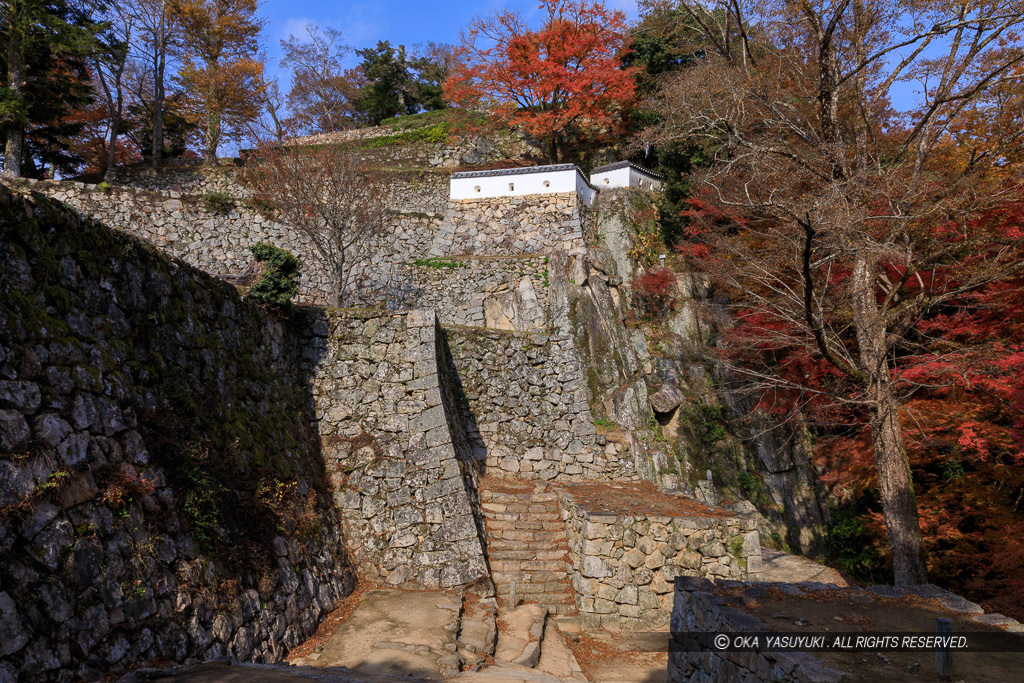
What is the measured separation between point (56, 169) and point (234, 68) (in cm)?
843

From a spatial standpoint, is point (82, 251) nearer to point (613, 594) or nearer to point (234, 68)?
point (613, 594)

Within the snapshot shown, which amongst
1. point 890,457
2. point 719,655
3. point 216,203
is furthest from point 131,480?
point 216,203

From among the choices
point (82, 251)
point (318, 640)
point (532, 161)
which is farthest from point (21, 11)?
point (318, 640)

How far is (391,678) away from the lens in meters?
5.16

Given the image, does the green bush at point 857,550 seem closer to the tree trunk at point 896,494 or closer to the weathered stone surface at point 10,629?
the tree trunk at point 896,494

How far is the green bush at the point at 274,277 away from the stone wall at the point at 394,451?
1.04 meters

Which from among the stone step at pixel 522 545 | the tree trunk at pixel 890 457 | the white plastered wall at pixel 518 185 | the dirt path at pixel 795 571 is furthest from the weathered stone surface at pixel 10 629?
the white plastered wall at pixel 518 185

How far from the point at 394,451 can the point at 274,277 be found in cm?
362

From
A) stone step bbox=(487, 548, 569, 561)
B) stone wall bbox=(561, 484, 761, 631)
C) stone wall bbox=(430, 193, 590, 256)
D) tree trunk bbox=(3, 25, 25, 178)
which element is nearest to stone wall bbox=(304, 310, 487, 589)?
stone step bbox=(487, 548, 569, 561)

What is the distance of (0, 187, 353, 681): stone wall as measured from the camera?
401 cm

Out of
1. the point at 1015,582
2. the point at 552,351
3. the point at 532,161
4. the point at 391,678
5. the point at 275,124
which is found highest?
the point at 275,124

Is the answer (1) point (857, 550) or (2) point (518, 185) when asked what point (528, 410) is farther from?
(2) point (518, 185)

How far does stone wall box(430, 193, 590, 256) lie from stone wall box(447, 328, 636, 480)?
5.31 meters

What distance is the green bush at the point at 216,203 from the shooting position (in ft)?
57.5
